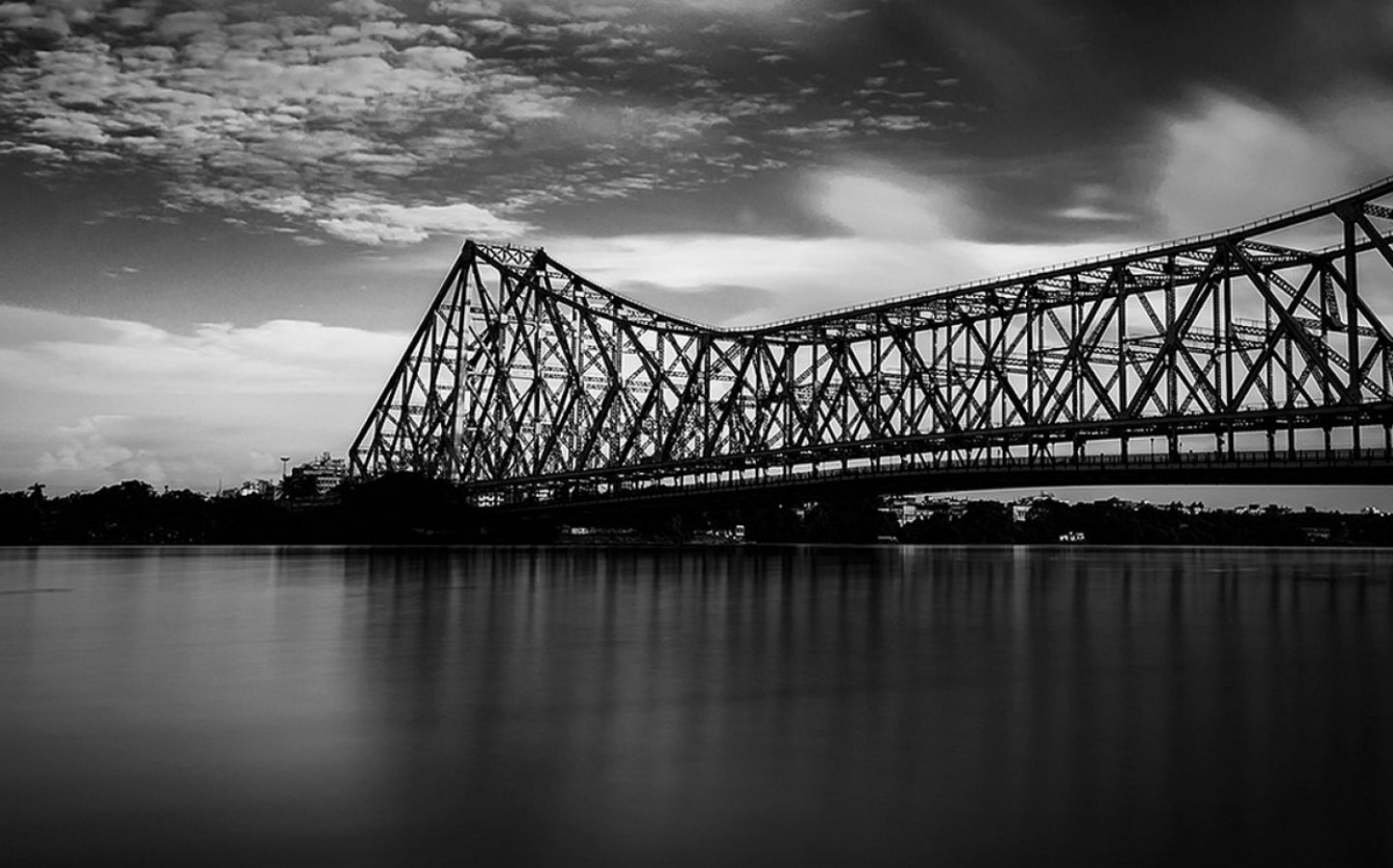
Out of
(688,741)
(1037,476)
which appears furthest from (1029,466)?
(688,741)

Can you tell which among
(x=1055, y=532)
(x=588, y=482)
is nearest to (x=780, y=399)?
(x=588, y=482)

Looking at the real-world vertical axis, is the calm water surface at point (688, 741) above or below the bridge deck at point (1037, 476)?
below

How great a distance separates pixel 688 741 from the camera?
998cm

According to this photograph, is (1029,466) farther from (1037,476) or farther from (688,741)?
(688,741)

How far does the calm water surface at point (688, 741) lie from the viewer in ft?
22.7

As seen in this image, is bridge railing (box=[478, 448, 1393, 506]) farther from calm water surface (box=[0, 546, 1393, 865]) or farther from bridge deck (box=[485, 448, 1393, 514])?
calm water surface (box=[0, 546, 1393, 865])

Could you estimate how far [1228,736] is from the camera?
10250 mm

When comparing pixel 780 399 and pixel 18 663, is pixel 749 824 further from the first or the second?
pixel 780 399

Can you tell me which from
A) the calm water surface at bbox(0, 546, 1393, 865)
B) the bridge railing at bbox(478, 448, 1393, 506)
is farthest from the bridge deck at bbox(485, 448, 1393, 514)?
the calm water surface at bbox(0, 546, 1393, 865)

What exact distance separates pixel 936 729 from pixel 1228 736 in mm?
2312

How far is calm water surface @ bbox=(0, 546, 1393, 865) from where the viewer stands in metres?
6.93

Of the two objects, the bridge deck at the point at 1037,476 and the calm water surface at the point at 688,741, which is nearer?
the calm water surface at the point at 688,741

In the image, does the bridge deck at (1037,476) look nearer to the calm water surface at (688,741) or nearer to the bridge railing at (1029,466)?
the bridge railing at (1029,466)

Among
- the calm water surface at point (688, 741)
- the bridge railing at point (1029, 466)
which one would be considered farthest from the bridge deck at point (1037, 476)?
the calm water surface at point (688, 741)
